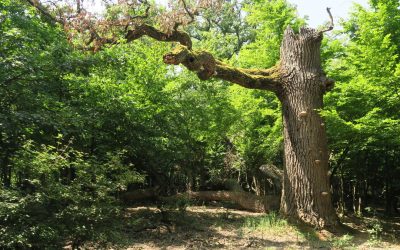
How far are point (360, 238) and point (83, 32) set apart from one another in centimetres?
827

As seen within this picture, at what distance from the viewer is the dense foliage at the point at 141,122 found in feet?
15.6

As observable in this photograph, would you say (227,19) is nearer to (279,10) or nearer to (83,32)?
(279,10)

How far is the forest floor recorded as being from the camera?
693cm

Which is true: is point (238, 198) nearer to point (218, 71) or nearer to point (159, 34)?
point (218, 71)

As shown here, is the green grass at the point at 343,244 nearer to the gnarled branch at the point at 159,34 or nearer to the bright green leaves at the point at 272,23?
the gnarled branch at the point at 159,34

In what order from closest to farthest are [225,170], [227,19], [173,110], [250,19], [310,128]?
[310,128]
[173,110]
[250,19]
[225,170]
[227,19]

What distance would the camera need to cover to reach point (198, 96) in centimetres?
1159

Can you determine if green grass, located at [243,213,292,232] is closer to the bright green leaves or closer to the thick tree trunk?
the thick tree trunk

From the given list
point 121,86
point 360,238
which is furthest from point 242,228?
point 121,86

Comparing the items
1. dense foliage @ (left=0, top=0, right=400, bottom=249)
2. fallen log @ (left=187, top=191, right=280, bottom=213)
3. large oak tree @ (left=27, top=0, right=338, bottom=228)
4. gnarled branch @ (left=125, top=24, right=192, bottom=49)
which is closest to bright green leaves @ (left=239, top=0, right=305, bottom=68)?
dense foliage @ (left=0, top=0, right=400, bottom=249)

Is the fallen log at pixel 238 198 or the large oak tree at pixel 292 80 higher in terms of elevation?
the large oak tree at pixel 292 80

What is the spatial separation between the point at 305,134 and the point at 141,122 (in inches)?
161

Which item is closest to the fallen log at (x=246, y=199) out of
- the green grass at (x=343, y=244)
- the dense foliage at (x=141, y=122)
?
the dense foliage at (x=141, y=122)

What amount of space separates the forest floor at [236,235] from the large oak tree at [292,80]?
636mm
